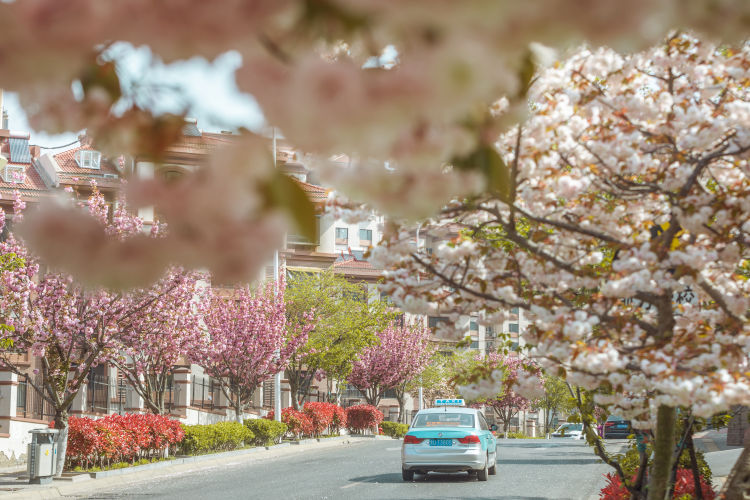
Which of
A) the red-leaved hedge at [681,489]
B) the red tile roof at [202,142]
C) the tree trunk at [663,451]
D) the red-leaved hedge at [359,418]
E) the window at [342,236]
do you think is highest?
the window at [342,236]

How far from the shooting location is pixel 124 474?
21.6 m

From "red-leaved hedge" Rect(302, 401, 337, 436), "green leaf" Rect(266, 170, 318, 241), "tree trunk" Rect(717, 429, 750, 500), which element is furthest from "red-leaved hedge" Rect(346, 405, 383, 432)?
"green leaf" Rect(266, 170, 318, 241)

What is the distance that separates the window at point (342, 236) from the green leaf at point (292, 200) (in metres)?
84.8

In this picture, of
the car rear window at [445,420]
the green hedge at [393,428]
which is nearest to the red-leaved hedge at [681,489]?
the car rear window at [445,420]

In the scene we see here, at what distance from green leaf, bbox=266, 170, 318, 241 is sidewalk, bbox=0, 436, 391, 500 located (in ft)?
54.8

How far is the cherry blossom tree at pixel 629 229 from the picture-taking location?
5.35 metres

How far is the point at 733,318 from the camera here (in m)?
5.90

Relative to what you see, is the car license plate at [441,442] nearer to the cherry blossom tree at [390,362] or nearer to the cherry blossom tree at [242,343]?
the cherry blossom tree at [242,343]

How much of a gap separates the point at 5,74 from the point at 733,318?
18.6 ft

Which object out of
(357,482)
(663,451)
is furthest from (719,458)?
(663,451)

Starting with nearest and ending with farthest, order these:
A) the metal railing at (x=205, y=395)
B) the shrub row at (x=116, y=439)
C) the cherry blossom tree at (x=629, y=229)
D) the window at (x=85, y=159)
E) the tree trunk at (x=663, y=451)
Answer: the cherry blossom tree at (x=629, y=229)
the tree trunk at (x=663, y=451)
the shrub row at (x=116, y=439)
the metal railing at (x=205, y=395)
the window at (x=85, y=159)

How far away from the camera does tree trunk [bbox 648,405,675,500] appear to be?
20.9 ft

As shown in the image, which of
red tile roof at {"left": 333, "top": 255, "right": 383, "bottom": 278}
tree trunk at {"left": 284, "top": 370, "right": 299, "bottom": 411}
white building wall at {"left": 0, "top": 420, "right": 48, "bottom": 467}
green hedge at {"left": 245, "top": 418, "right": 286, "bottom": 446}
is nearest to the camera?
white building wall at {"left": 0, "top": 420, "right": 48, "bottom": 467}

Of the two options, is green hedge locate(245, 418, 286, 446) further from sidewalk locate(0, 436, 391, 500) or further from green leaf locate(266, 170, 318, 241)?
green leaf locate(266, 170, 318, 241)
